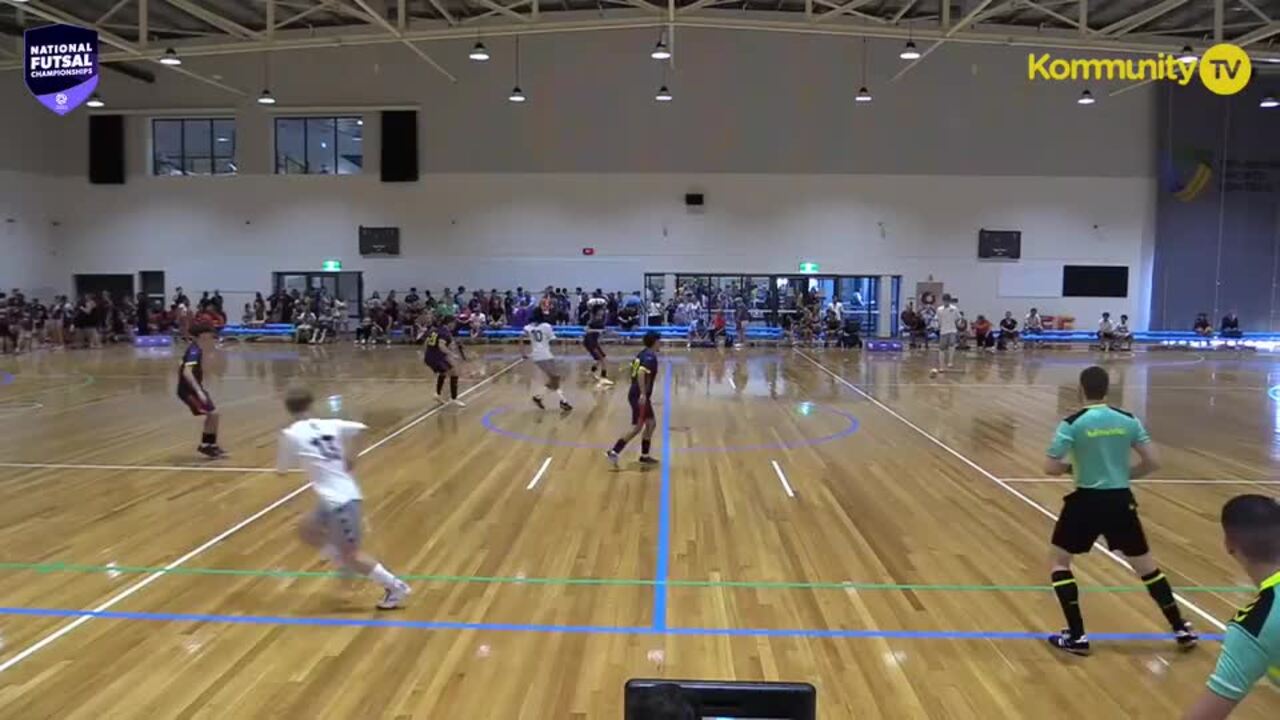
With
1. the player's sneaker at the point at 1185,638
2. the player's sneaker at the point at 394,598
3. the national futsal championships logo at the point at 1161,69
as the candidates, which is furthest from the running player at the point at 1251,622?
the national futsal championships logo at the point at 1161,69

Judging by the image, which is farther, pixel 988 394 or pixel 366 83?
pixel 366 83

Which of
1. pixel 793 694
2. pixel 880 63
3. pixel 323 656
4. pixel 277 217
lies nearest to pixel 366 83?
pixel 277 217

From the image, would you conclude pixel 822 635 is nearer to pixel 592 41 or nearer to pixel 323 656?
pixel 323 656

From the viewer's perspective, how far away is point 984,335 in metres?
27.2

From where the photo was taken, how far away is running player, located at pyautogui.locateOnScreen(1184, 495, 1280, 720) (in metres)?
2.34

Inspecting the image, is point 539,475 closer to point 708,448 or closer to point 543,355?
point 708,448

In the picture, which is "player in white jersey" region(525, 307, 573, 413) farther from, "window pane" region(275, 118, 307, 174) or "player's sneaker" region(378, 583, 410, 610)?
"window pane" region(275, 118, 307, 174)

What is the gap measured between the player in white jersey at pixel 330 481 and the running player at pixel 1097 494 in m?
4.09

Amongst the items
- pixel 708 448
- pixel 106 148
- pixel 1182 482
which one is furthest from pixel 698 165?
pixel 1182 482

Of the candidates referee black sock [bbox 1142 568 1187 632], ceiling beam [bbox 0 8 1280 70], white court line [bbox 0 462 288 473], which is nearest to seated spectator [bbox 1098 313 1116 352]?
ceiling beam [bbox 0 8 1280 70]

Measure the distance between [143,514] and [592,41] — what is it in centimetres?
2453

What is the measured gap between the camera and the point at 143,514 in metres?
7.82

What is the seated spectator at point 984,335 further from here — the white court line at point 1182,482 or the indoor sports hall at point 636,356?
the white court line at point 1182,482

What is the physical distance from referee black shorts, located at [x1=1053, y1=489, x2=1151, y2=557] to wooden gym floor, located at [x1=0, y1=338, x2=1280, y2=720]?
63cm
